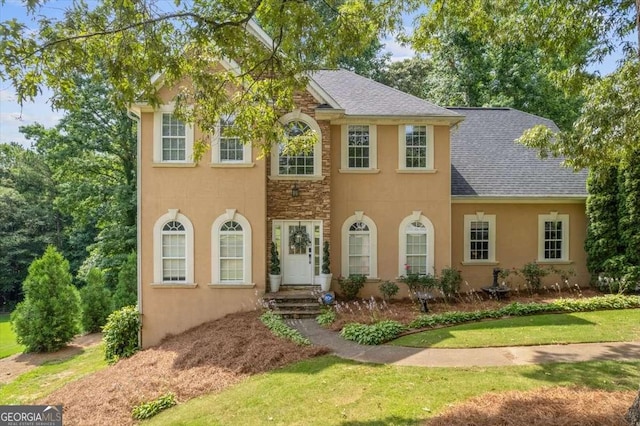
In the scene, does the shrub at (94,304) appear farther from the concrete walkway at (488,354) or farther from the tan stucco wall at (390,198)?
the concrete walkway at (488,354)

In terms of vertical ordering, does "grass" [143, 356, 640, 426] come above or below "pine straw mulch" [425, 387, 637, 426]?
below

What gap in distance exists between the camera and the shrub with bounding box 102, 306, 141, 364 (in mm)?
11776

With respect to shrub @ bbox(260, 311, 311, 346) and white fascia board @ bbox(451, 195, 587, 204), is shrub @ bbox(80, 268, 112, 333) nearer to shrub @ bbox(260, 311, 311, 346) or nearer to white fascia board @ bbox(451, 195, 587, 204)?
shrub @ bbox(260, 311, 311, 346)

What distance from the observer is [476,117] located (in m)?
17.8

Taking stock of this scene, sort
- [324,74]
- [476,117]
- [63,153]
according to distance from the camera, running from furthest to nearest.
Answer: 1. [63,153]
2. [476,117]
3. [324,74]

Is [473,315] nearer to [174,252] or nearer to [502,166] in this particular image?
[502,166]

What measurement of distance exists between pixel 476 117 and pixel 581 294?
337 inches

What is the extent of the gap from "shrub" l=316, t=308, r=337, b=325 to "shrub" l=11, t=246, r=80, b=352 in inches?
418

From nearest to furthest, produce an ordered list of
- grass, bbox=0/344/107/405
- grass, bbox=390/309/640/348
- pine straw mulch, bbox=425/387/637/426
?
pine straw mulch, bbox=425/387/637/426 → grass, bbox=390/309/640/348 → grass, bbox=0/344/107/405

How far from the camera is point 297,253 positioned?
42.8 ft

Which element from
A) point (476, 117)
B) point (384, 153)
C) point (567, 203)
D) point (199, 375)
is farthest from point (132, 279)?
point (567, 203)

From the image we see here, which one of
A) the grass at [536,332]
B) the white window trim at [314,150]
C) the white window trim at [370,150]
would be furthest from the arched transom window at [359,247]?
the grass at [536,332]

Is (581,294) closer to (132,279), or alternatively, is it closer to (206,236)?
(206,236)

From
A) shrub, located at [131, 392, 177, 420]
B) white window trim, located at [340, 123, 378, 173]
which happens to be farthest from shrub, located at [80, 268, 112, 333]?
white window trim, located at [340, 123, 378, 173]
